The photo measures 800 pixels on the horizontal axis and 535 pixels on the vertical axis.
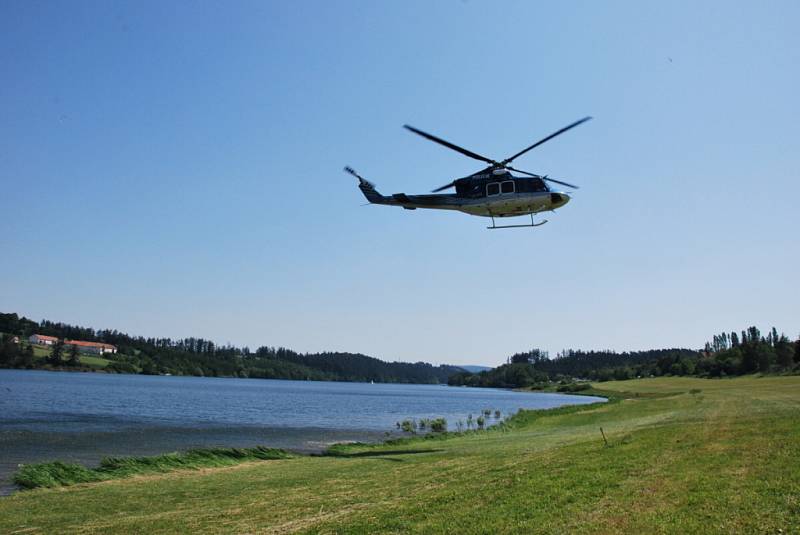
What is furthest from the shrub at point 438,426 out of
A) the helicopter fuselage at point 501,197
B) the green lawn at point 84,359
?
the green lawn at point 84,359

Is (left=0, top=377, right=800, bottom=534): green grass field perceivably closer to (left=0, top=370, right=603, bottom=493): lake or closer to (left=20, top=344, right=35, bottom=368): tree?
(left=0, top=370, right=603, bottom=493): lake

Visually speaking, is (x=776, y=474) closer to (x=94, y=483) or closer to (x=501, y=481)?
(x=501, y=481)

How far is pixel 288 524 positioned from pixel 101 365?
203m

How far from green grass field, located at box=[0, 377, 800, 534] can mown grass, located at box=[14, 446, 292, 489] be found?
1.41m

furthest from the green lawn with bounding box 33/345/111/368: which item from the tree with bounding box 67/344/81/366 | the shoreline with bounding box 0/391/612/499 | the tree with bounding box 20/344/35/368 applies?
the shoreline with bounding box 0/391/612/499

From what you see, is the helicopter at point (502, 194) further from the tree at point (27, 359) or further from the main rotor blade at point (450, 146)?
the tree at point (27, 359)

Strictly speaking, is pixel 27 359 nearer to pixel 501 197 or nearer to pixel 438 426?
pixel 438 426

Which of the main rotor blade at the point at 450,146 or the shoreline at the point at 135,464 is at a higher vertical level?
the main rotor blade at the point at 450,146

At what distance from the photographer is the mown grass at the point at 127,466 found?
878 inches

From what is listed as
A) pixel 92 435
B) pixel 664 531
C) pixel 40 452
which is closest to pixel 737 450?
pixel 664 531

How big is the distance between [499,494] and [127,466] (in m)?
18.2

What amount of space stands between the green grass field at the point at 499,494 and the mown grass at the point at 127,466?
1414 millimetres

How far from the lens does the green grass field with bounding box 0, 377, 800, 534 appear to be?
1102 cm

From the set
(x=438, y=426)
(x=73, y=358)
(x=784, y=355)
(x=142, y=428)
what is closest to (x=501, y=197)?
(x=438, y=426)
